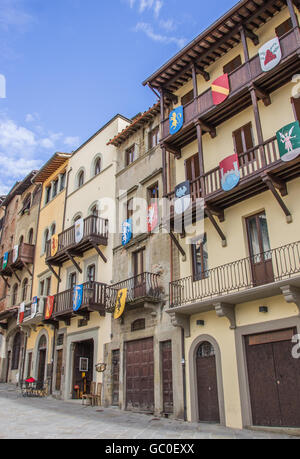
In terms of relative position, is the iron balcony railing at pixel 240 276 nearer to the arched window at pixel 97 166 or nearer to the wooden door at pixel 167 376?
the wooden door at pixel 167 376

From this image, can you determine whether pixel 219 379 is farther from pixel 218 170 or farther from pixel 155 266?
pixel 218 170

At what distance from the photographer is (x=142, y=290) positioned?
16.1 meters

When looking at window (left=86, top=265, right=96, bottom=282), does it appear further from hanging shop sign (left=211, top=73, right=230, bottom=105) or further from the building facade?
hanging shop sign (left=211, top=73, right=230, bottom=105)

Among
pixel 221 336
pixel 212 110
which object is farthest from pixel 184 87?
pixel 221 336

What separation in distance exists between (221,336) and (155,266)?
4.54m

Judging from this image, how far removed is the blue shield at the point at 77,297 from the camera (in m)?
18.4

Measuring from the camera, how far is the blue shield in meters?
18.4

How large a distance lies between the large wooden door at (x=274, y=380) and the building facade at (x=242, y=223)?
1.1 inches

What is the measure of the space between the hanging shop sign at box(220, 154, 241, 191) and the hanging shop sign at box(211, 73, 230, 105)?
2.40m

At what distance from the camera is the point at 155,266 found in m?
16.6

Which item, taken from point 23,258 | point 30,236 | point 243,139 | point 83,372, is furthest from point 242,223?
point 30,236

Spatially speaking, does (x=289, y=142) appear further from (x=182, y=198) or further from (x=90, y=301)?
(x=90, y=301)

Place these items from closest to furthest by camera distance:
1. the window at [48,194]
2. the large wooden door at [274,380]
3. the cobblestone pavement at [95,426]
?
the cobblestone pavement at [95,426], the large wooden door at [274,380], the window at [48,194]

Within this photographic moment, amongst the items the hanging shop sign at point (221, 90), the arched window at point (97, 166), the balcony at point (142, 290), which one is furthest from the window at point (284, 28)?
the arched window at point (97, 166)
